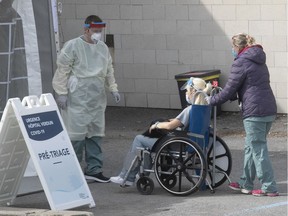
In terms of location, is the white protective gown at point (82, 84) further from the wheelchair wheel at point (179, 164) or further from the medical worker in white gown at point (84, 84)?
the wheelchair wheel at point (179, 164)

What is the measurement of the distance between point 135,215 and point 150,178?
1.13m

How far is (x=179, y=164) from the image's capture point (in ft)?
31.9

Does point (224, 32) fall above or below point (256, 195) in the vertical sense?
above

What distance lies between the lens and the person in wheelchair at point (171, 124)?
384 inches

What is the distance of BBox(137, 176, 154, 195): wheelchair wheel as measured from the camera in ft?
32.4

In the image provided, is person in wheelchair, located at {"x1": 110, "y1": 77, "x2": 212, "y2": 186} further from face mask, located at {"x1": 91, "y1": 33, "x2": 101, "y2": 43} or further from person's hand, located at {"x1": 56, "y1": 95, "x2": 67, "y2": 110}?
face mask, located at {"x1": 91, "y1": 33, "x2": 101, "y2": 43}

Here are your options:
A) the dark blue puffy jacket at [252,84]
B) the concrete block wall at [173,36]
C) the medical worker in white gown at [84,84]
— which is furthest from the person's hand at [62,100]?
the concrete block wall at [173,36]

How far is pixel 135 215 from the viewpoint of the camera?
901 cm

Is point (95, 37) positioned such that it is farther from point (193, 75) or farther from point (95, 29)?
point (193, 75)

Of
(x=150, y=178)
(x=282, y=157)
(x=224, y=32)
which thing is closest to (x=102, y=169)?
(x=150, y=178)

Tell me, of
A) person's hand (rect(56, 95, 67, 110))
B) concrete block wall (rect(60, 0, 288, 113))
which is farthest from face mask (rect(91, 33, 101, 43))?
concrete block wall (rect(60, 0, 288, 113))

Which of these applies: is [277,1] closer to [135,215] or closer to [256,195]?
[256,195]

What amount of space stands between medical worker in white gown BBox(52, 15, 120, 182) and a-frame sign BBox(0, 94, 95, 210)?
1295 mm

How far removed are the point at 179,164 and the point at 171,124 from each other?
0.43 meters
